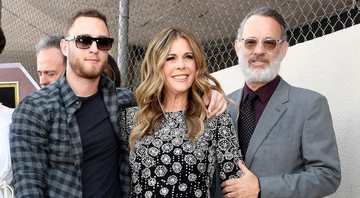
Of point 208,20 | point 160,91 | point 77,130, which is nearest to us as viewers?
point 77,130

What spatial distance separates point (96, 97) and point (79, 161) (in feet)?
1.26

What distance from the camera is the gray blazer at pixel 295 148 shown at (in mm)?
2486

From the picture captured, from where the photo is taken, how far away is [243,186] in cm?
247

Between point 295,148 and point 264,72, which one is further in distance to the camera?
point 264,72

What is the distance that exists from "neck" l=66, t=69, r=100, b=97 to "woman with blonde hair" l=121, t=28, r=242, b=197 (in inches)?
9.7

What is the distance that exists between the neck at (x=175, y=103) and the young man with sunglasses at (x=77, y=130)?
17 centimetres

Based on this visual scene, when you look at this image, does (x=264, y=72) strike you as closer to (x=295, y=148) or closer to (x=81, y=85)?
(x=295, y=148)

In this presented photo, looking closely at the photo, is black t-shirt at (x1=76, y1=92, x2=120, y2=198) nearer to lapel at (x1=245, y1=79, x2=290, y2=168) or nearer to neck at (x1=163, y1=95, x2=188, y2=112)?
neck at (x1=163, y1=95, x2=188, y2=112)

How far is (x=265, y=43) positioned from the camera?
112 inches

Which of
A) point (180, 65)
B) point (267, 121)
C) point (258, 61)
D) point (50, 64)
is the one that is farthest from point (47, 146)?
point (50, 64)

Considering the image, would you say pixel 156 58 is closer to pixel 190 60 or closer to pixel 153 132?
pixel 190 60

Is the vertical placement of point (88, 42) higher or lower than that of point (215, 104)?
higher

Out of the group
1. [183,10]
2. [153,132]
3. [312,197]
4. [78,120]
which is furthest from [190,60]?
[183,10]

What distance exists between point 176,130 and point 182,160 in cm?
17
